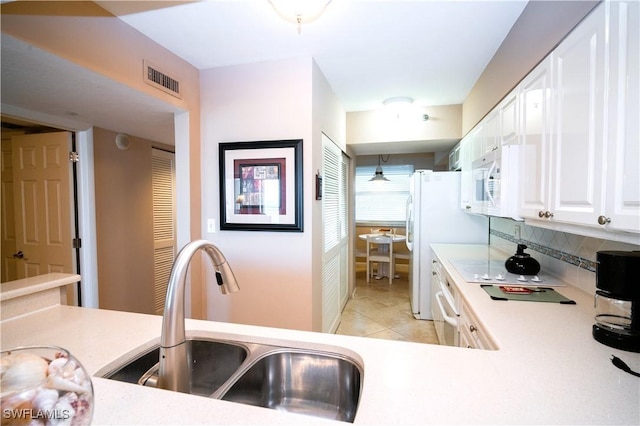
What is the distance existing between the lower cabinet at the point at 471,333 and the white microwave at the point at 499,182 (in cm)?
66

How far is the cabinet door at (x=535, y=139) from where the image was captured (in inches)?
53.4

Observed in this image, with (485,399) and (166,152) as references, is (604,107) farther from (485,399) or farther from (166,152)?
(166,152)

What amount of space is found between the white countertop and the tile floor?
6.39 ft

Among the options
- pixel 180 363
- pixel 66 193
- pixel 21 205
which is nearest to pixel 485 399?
pixel 180 363

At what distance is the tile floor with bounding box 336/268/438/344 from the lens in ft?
10.0

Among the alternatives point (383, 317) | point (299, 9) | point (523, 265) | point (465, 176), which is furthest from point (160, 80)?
point (383, 317)

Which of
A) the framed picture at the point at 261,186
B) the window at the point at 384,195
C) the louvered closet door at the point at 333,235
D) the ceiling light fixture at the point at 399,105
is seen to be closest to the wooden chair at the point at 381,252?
the window at the point at 384,195

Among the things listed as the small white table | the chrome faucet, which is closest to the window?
the small white table

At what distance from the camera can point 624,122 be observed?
34.9 inches

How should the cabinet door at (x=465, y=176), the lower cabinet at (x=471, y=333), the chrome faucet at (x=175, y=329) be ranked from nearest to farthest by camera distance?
the chrome faucet at (x=175, y=329)
the lower cabinet at (x=471, y=333)
the cabinet door at (x=465, y=176)

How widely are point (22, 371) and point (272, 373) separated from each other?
28.8 inches

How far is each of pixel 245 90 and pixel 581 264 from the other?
253 centimetres

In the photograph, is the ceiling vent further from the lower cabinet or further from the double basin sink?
the lower cabinet

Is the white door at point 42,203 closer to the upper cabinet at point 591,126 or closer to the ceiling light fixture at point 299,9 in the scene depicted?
the ceiling light fixture at point 299,9
